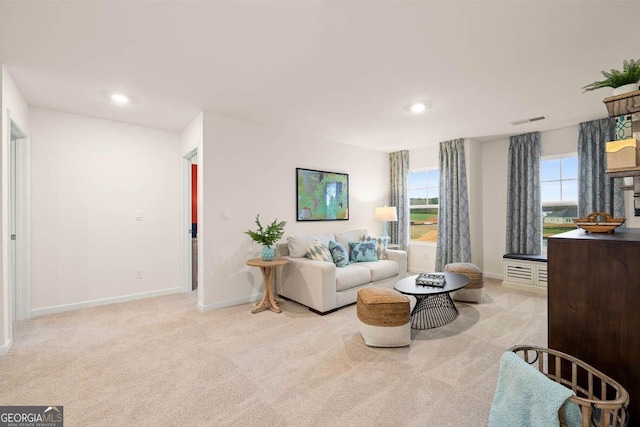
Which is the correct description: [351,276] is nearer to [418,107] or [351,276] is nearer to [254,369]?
[254,369]

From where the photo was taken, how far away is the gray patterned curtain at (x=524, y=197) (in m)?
4.60

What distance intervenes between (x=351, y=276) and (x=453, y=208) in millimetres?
2543

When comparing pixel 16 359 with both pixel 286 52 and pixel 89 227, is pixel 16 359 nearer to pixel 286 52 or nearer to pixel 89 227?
pixel 89 227

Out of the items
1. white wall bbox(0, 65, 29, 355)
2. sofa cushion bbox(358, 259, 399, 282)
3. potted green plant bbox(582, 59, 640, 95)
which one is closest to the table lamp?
sofa cushion bbox(358, 259, 399, 282)

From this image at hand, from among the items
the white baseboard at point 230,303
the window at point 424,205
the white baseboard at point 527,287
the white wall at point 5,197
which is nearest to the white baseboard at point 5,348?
the white wall at point 5,197

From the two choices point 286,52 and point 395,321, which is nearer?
point 286,52

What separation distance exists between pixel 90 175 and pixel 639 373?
5167 millimetres

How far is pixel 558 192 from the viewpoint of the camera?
4637 millimetres

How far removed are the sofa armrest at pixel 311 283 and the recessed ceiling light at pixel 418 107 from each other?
2.09 m

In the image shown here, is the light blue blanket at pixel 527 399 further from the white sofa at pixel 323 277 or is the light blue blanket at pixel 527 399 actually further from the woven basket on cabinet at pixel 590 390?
the white sofa at pixel 323 277

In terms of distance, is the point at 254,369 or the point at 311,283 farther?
the point at 311,283

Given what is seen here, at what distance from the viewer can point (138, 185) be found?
4121 millimetres

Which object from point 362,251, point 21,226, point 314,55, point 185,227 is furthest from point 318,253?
point 21,226

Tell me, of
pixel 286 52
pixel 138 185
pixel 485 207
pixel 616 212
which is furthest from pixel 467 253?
pixel 138 185
